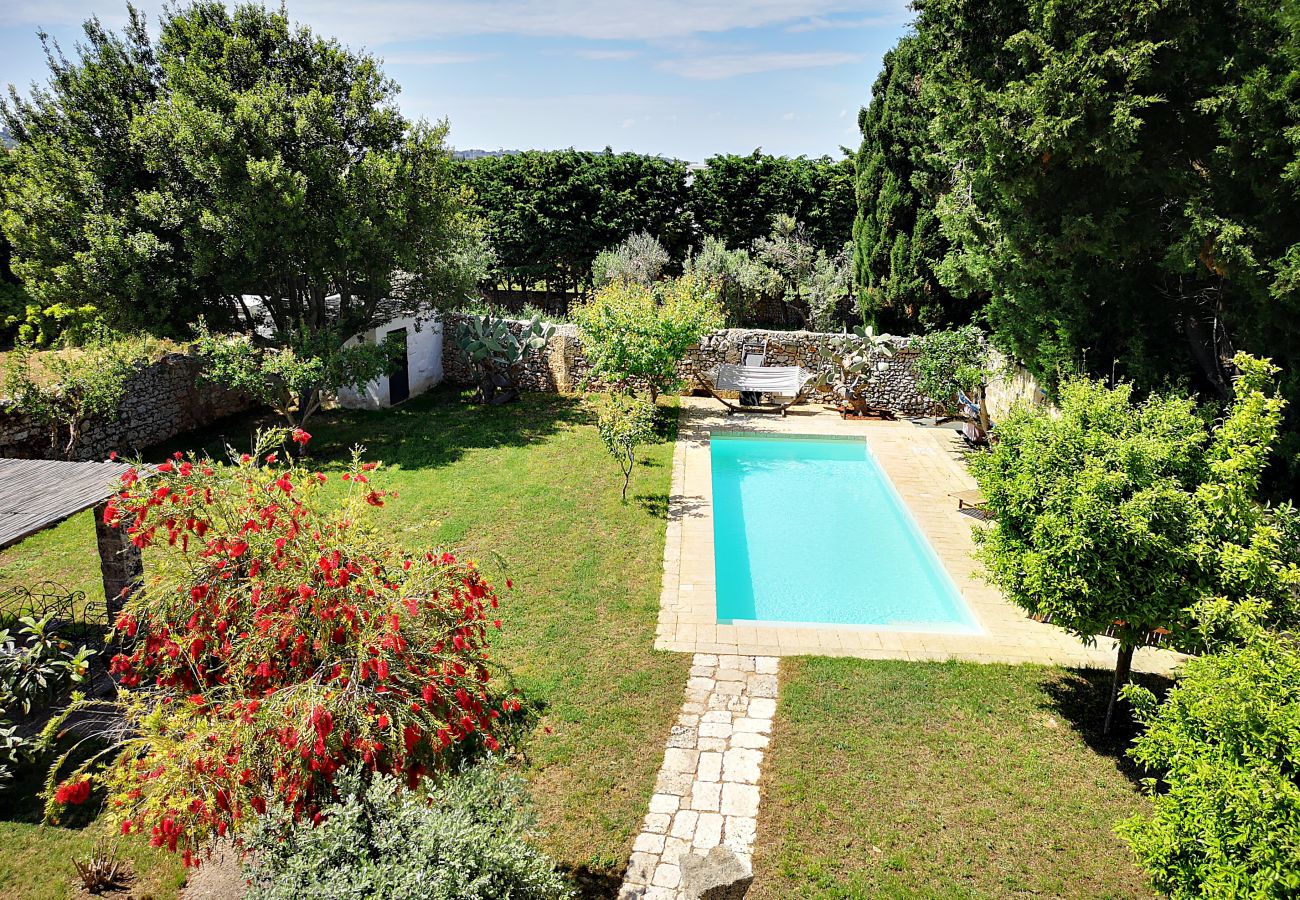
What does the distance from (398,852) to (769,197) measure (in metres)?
29.3

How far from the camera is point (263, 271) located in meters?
15.9

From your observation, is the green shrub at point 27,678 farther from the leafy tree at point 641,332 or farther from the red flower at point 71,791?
the leafy tree at point 641,332

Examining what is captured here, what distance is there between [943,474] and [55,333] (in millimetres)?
25357

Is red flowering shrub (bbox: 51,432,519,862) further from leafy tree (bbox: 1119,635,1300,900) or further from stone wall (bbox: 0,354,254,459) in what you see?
stone wall (bbox: 0,354,254,459)

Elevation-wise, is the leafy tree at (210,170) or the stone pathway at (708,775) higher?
the leafy tree at (210,170)

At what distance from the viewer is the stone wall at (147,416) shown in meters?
13.2

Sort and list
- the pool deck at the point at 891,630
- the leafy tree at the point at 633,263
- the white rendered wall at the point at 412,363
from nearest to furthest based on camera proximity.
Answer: the pool deck at the point at 891,630 → the white rendered wall at the point at 412,363 → the leafy tree at the point at 633,263

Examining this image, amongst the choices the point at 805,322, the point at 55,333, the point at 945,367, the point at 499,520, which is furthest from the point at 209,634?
the point at 805,322

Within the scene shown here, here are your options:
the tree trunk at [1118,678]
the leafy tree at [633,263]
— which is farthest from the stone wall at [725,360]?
the tree trunk at [1118,678]

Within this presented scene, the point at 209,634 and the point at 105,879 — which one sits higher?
the point at 209,634

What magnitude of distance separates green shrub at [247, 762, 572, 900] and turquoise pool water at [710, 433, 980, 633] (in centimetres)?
612

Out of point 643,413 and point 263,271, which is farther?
point 263,271

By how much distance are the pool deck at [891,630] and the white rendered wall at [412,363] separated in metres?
8.34

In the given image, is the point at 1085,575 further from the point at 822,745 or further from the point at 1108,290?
the point at 1108,290
